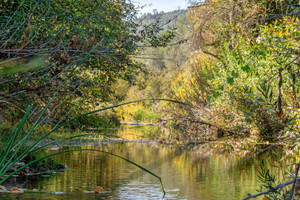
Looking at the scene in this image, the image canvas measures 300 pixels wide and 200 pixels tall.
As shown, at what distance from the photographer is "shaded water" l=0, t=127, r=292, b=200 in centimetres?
634

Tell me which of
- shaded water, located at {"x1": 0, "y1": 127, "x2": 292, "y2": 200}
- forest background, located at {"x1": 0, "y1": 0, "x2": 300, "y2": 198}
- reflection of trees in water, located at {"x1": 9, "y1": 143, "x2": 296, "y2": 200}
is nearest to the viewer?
forest background, located at {"x1": 0, "y1": 0, "x2": 300, "y2": 198}

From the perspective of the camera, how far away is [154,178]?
7.87m

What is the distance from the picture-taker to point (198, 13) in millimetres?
16625

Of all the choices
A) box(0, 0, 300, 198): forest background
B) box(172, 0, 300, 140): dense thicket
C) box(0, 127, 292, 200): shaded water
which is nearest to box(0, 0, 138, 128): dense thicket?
box(0, 0, 300, 198): forest background

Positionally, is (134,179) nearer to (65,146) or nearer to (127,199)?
(127,199)

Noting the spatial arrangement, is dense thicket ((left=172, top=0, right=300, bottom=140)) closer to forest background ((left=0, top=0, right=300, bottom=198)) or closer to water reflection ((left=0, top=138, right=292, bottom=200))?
forest background ((left=0, top=0, right=300, bottom=198))

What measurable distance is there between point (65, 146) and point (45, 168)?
3.78m

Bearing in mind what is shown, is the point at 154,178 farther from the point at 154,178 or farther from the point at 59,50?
the point at 59,50

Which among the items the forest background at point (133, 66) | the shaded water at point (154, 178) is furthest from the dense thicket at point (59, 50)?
the shaded water at point (154, 178)


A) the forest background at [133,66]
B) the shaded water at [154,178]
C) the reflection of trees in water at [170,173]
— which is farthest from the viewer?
the reflection of trees in water at [170,173]

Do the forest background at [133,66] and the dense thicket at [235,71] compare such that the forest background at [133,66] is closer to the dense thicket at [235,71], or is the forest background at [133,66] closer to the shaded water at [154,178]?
the dense thicket at [235,71]

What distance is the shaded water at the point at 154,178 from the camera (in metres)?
6.34

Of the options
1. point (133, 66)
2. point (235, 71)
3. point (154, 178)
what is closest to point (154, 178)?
point (154, 178)

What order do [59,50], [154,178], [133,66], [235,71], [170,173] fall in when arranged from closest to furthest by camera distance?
[59,50]
[154,178]
[170,173]
[133,66]
[235,71]
